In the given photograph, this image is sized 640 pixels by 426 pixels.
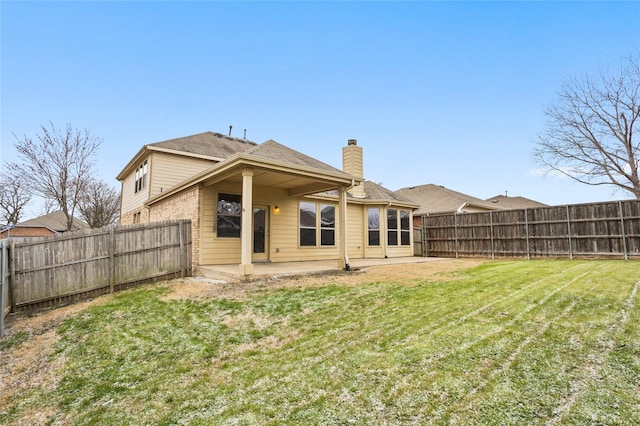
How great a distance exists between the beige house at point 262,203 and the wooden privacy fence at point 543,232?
2.04 m

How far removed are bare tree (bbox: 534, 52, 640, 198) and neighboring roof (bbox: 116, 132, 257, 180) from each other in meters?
17.6

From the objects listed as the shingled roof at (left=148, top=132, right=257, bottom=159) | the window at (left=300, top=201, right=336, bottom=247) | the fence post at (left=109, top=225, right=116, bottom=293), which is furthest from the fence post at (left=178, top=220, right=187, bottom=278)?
the shingled roof at (left=148, top=132, right=257, bottom=159)

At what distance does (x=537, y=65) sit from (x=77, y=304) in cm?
1730

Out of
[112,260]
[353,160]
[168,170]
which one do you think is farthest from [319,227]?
[168,170]

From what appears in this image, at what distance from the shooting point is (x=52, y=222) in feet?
101

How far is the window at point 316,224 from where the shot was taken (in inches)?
433

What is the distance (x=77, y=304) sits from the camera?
20.8ft

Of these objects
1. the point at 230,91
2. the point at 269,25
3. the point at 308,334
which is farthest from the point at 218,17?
the point at 308,334

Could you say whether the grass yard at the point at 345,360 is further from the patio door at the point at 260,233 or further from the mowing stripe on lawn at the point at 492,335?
the patio door at the point at 260,233

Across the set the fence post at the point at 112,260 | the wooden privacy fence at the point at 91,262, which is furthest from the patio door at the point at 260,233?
the fence post at the point at 112,260

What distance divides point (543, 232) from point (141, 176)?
16.8m

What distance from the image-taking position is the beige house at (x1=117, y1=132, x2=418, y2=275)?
7.74 meters

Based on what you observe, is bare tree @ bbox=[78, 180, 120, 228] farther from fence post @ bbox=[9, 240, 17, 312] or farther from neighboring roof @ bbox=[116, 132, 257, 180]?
fence post @ bbox=[9, 240, 17, 312]

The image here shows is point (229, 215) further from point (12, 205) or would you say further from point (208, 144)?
point (12, 205)
